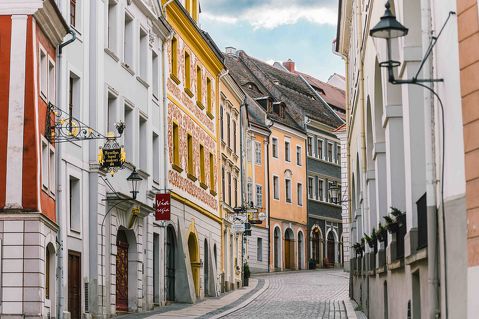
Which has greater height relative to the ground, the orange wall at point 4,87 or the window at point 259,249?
the orange wall at point 4,87

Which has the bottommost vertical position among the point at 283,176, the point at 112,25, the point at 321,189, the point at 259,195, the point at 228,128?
the point at 259,195

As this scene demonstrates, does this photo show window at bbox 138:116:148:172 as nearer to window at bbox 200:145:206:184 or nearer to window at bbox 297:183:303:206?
window at bbox 200:145:206:184

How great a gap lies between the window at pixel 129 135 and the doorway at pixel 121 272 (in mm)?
2294

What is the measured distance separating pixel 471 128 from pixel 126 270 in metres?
20.9

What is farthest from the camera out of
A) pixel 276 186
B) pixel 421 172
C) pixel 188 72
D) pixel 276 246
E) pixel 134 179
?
pixel 276 186

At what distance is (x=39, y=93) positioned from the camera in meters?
21.2

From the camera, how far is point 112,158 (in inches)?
979

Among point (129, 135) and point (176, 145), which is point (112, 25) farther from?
point (176, 145)

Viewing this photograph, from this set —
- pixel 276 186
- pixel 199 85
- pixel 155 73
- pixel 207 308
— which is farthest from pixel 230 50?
pixel 207 308

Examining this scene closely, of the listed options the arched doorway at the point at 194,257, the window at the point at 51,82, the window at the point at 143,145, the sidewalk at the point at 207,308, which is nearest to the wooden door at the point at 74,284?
the sidewalk at the point at 207,308

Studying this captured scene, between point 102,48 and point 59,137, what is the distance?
498 cm

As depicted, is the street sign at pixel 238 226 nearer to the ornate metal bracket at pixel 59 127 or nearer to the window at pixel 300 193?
the ornate metal bracket at pixel 59 127

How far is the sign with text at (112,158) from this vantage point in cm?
2478

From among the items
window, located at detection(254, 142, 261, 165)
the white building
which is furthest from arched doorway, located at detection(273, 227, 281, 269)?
the white building
